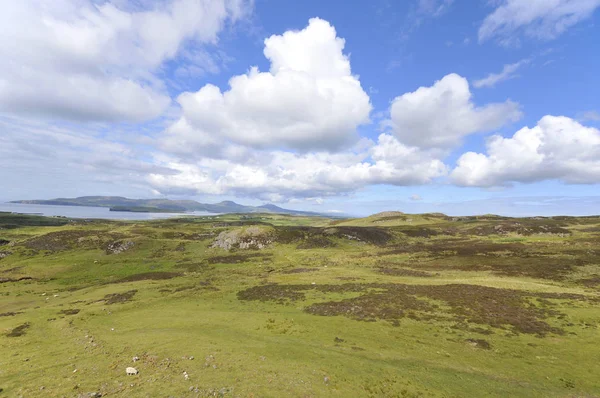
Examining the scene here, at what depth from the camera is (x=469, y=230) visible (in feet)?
429

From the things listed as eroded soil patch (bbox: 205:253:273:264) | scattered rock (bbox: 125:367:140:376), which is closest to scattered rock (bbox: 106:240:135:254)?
eroded soil patch (bbox: 205:253:273:264)

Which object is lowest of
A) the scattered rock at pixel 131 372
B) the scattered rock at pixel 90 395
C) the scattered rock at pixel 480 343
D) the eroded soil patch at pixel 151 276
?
the eroded soil patch at pixel 151 276

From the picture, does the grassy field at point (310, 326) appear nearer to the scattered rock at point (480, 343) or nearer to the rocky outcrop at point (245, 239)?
the scattered rock at point (480, 343)

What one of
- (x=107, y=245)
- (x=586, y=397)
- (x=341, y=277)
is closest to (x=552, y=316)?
(x=586, y=397)

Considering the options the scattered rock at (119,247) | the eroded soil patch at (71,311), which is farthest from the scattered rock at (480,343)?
the scattered rock at (119,247)

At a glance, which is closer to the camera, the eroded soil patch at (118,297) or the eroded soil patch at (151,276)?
the eroded soil patch at (118,297)

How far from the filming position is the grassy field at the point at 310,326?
19172 millimetres

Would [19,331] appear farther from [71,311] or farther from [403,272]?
[403,272]

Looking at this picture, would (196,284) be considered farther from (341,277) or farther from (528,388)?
(528,388)

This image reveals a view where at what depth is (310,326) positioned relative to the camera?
31.3 metres

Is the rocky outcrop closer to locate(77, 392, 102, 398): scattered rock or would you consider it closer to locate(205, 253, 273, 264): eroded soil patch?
locate(205, 253, 273, 264): eroded soil patch

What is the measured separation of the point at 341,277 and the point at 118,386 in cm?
4399

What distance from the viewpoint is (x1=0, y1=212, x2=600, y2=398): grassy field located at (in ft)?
62.9

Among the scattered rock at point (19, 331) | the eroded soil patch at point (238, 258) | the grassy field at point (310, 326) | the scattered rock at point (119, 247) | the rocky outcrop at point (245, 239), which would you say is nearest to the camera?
the grassy field at point (310, 326)
